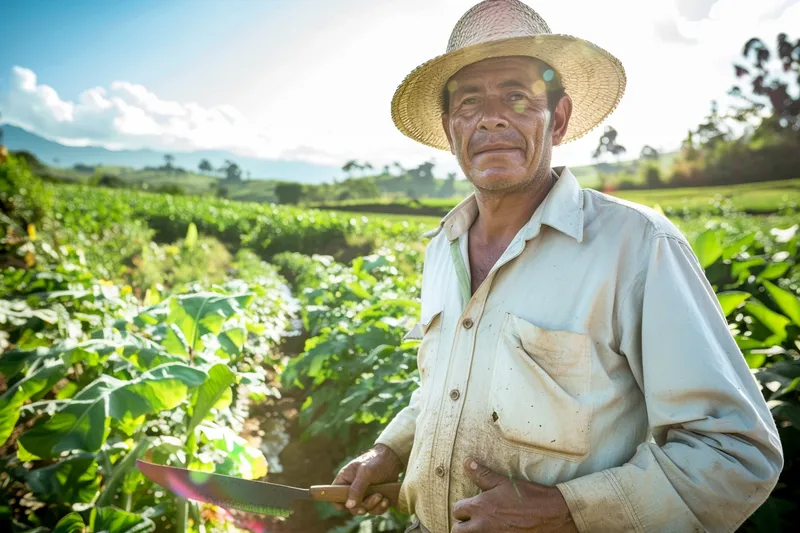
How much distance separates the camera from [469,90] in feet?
6.05

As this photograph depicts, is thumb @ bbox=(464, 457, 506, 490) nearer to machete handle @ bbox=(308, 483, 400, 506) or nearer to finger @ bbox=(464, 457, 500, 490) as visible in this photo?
finger @ bbox=(464, 457, 500, 490)

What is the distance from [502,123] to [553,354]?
32.5 inches

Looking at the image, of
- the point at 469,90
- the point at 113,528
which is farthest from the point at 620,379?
the point at 113,528

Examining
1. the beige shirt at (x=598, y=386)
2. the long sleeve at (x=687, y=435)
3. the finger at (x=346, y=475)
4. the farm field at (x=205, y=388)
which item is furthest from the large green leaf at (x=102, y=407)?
the long sleeve at (x=687, y=435)

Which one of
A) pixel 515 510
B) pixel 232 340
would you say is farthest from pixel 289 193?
pixel 515 510

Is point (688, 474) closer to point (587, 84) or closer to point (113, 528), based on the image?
point (587, 84)

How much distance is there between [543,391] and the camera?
1.40 m

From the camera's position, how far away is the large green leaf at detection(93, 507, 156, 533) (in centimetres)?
225

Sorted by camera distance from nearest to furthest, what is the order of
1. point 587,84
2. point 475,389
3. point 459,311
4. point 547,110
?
point 475,389, point 459,311, point 547,110, point 587,84

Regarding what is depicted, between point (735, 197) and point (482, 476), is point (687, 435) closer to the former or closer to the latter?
point (482, 476)

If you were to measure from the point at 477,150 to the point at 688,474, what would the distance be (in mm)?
1174

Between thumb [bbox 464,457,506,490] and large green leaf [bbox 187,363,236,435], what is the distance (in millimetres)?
1618

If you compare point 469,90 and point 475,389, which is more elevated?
point 469,90

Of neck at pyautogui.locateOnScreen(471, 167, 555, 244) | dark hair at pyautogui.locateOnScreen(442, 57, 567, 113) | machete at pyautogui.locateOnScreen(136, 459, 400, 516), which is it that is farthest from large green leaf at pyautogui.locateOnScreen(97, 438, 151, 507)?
dark hair at pyautogui.locateOnScreen(442, 57, 567, 113)
